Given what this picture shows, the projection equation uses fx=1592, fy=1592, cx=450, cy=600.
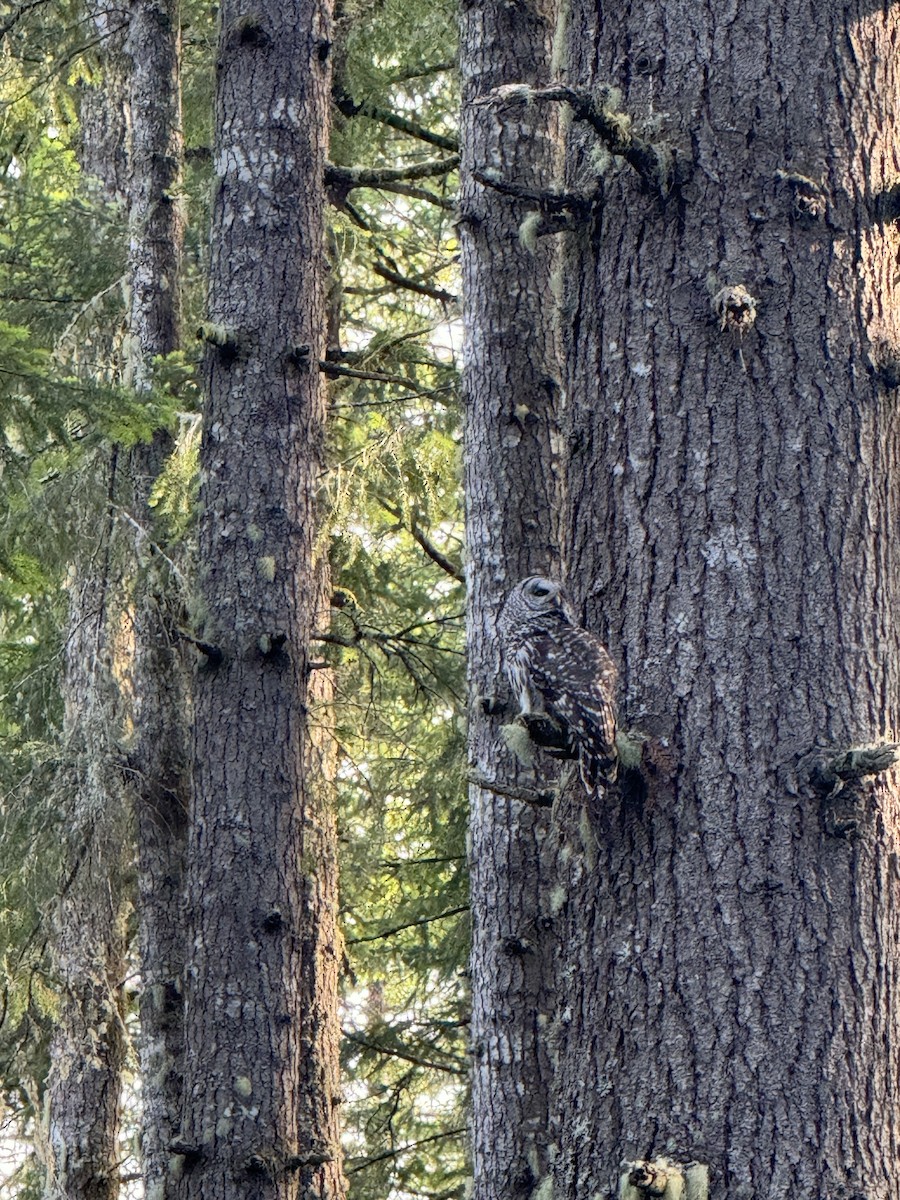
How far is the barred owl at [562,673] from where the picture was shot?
322 cm

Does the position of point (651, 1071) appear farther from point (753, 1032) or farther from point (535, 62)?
point (535, 62)

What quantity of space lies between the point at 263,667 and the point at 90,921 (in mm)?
2497

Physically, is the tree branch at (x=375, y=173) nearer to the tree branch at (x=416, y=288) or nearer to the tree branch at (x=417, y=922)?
the tree branch at (x=416, y=288)

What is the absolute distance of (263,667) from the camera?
7375 millimetres

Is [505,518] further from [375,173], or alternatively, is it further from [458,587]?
[458,587]

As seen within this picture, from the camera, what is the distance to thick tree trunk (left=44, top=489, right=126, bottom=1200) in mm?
8477

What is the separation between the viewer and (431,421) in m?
9.19

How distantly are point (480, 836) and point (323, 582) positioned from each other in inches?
101

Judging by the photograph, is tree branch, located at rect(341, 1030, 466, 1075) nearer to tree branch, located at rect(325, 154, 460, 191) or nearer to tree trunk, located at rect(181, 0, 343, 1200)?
tree trunk, located at rect(181, 0, 343, 1200)

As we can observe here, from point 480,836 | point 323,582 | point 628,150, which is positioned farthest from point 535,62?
point 628,150

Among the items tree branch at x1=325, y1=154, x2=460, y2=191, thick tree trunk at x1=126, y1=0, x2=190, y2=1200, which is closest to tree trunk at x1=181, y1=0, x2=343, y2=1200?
→ tree branch at x1=325, y1=154, x2=460, y2=191

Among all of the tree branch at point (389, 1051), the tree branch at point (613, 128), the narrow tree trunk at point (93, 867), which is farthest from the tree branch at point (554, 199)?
the tree branch at point (389, 1051)

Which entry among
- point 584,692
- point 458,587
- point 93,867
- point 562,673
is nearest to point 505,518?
point 562,673

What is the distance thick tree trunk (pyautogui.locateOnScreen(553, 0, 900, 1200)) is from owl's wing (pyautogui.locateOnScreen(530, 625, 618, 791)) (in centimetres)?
7
